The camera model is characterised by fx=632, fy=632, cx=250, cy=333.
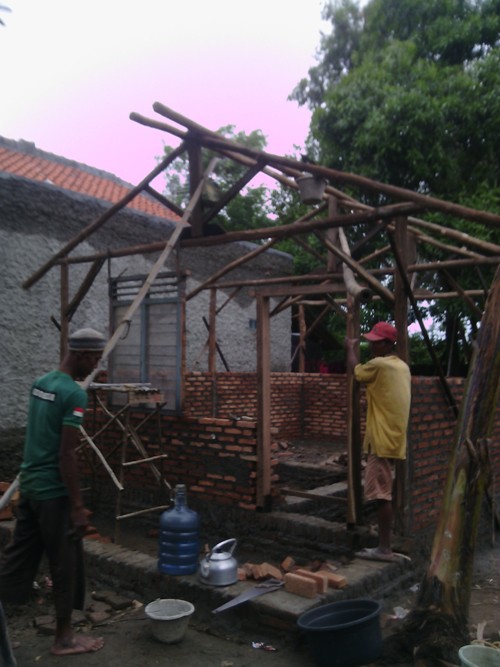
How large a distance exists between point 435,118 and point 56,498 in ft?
38.0

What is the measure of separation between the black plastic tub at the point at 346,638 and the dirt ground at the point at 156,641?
0.85 feet

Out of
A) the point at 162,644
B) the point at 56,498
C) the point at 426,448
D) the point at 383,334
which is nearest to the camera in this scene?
the point at 56,498

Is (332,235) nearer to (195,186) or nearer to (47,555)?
(195,186)

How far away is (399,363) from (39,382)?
9.16ft

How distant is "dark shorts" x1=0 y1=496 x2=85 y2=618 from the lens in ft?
12.7

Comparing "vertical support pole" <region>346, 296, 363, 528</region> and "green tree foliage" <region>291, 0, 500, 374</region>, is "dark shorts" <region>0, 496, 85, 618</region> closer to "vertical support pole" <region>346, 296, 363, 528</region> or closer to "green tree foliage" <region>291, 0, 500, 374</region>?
"vertical support pole" <region>346, 296, 363, 528</region>

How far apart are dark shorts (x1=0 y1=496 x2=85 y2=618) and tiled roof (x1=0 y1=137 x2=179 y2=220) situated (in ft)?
26.5

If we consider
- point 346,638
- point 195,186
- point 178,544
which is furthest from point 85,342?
point 195,186

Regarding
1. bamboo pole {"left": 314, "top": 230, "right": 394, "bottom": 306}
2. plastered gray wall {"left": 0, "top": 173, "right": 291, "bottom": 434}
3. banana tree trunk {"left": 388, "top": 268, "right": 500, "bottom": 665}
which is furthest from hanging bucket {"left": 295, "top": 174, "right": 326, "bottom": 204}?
plastered gray wall {"left": 0, "top": 173, "right": 291, "bottom": 434}

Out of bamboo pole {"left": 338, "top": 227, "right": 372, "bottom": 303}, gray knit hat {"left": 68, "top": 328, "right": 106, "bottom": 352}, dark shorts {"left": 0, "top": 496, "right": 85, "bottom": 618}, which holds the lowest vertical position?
dark shorts {"left": 0, "top": 496, "right": 85, "bottom": 618}

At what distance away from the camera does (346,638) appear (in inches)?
148

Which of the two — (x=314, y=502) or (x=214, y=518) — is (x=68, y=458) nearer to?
(x=214, y=518)

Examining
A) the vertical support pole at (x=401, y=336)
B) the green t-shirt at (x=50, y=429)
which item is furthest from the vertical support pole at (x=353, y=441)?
the green t-shirt at (x=50, y=429)

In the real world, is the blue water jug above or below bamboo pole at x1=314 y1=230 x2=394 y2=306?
below
